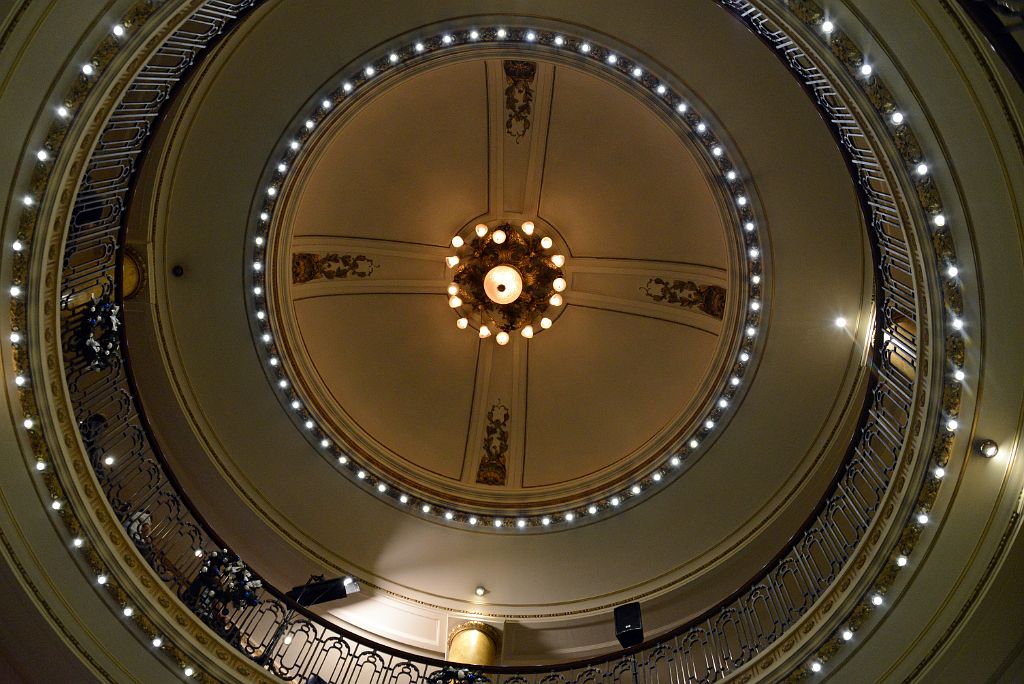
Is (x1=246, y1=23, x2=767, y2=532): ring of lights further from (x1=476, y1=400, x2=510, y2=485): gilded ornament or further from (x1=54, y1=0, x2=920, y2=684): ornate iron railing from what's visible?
(x1=54, y1=0, x2=920, y2=684): ornate iron railing

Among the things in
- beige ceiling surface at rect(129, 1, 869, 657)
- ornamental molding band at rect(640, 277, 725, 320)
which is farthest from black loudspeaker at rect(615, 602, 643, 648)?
ornamental molding band at rect(640, 277, 725, 320)

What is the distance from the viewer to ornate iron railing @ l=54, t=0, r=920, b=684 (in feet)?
22.8

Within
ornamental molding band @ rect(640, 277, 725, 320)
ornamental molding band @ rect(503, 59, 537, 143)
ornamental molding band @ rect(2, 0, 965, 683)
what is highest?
ornamental molding band @ rect(503, 59, 537, 143)

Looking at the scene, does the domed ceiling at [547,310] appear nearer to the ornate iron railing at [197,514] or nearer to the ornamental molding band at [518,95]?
the ornamental molding band at [518,95]

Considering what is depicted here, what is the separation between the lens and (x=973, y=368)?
240 inches

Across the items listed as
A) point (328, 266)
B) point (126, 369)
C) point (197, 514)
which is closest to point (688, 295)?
point (328, 266)

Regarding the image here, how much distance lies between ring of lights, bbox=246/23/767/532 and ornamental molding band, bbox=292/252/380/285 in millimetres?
787

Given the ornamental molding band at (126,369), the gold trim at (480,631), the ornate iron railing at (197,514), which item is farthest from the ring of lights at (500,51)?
the ornamental molding band at (126,369)

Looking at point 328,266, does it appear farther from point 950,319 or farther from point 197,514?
point 950,319

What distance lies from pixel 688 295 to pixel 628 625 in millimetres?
5397

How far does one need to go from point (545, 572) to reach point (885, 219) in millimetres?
6998

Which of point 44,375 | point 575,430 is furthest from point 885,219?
point 44,375

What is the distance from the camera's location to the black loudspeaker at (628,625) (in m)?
9.52

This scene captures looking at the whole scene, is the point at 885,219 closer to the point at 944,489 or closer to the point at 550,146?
the point at 944,489
